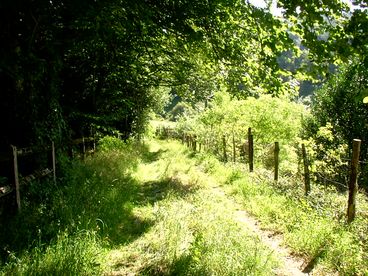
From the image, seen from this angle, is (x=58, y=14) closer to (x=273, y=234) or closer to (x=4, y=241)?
(x=4, y=241)

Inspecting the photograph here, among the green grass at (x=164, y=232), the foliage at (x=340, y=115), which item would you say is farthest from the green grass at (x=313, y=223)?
the foliage at (x=340, y=115)

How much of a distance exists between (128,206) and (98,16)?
483 centimetres

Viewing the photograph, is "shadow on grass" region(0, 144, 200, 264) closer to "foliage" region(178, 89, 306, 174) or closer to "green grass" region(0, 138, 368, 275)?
"green grass" region(0, 138, 368, 275)

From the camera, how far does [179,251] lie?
5.37 meters

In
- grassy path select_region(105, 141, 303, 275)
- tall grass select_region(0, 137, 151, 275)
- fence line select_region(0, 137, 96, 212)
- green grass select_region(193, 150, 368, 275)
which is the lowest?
green grass select_region(193, 150, 368, 275)

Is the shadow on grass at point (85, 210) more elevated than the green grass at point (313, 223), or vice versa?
the shadow on grass at point (85, 210)

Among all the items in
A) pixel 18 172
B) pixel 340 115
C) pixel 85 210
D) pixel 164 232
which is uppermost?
pixel 18 172

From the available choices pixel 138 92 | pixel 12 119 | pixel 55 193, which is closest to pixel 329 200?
pixel 55 193

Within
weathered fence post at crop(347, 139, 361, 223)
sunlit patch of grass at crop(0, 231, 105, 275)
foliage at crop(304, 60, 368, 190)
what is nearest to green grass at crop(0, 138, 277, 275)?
sunlit patch of grass at crop(0, 231, 105, 275)

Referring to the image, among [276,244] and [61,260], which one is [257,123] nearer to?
[276,244]

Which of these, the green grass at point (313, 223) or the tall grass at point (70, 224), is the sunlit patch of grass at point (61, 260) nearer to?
the tall grass at point (70, 224)

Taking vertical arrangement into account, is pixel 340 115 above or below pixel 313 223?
above

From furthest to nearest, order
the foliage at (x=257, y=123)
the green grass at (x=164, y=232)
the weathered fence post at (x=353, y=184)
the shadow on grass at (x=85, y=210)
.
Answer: the foliage at (x=257, y=123)
the weathered fence post at (x=353, y=184)
the shadow on grass at (x=85, y=210)
the green grass at (x=164, y=232)

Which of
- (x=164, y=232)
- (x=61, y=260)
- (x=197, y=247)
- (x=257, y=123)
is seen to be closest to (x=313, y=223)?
(x=197, y=247)
